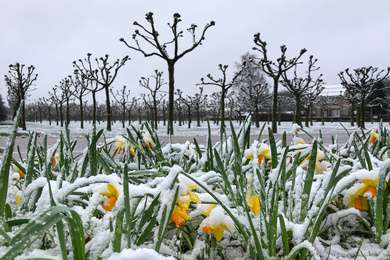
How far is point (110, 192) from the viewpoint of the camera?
70 centimetres

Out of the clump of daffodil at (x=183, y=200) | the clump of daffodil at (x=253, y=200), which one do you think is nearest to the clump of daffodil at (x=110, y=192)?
the clump of daffodil at (x=183, y=200)

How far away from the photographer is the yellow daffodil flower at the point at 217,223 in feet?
2.32

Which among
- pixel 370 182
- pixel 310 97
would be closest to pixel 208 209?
pixel 370 182

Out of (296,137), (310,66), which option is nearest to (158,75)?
(310,66)

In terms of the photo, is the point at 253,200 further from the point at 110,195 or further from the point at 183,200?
the point at 110,195

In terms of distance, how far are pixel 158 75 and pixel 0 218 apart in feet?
71.4

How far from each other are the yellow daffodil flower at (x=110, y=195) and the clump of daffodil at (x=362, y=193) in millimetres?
674

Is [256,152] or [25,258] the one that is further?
[256,152]

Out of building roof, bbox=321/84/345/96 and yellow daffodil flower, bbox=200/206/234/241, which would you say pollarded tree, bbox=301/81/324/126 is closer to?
yellow daffodil flower, bbox=200/206/234/241

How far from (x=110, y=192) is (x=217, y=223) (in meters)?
0.26

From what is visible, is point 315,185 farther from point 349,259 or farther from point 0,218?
point 0,218

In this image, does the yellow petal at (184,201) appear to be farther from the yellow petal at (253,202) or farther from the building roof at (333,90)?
the building roof at (333,90)

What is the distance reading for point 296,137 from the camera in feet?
5.15

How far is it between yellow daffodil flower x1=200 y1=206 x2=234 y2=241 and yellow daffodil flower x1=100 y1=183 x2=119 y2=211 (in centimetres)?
21
